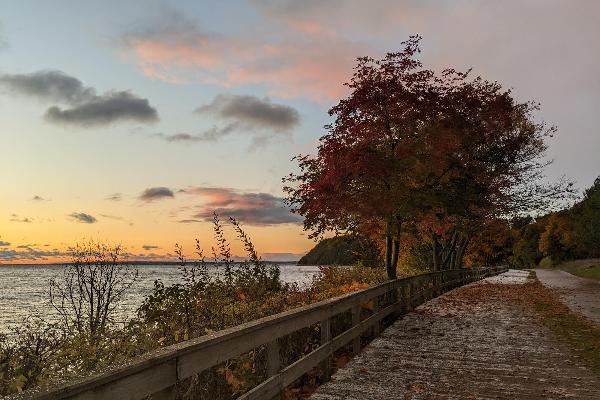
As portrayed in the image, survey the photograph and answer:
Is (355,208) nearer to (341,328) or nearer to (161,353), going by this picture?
(341,328)

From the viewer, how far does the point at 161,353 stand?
13.3ft

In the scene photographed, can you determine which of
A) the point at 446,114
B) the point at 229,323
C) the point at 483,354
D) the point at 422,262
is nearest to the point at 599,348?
the point at 483,354

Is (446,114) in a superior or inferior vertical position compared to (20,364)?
superior

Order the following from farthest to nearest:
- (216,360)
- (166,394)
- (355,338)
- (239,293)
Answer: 1. (239,293)
2. (355,338)
3. (216,360)
4. (166,394)

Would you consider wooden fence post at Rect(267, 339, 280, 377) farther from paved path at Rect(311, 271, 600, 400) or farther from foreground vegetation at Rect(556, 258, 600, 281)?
foreground vegetation at Rect(556, 258, 600, 281)

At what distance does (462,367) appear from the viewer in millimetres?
9062

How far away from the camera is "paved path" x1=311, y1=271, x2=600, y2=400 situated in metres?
7.52

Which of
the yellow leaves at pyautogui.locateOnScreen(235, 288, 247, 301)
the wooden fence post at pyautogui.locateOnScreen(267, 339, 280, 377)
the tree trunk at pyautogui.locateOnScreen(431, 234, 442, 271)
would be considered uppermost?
the tree trunk at pyautogui.locateOnScreen(431, 234, 442, 271)

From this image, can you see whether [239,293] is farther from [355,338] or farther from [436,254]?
[436,254]

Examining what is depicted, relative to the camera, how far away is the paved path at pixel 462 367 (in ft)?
24.7

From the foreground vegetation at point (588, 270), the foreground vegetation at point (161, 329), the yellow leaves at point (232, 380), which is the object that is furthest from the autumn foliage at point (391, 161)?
the foreground vegetation at point (588, 270)

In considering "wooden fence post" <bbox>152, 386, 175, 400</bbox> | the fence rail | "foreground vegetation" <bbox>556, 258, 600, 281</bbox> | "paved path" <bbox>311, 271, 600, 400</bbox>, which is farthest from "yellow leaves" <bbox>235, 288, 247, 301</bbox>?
"foreground vegetation" <bbox>556, 258, 600, 281</bbox>

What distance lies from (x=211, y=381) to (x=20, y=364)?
167 inches

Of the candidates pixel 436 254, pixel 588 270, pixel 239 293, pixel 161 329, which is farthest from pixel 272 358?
pixel 588 270
